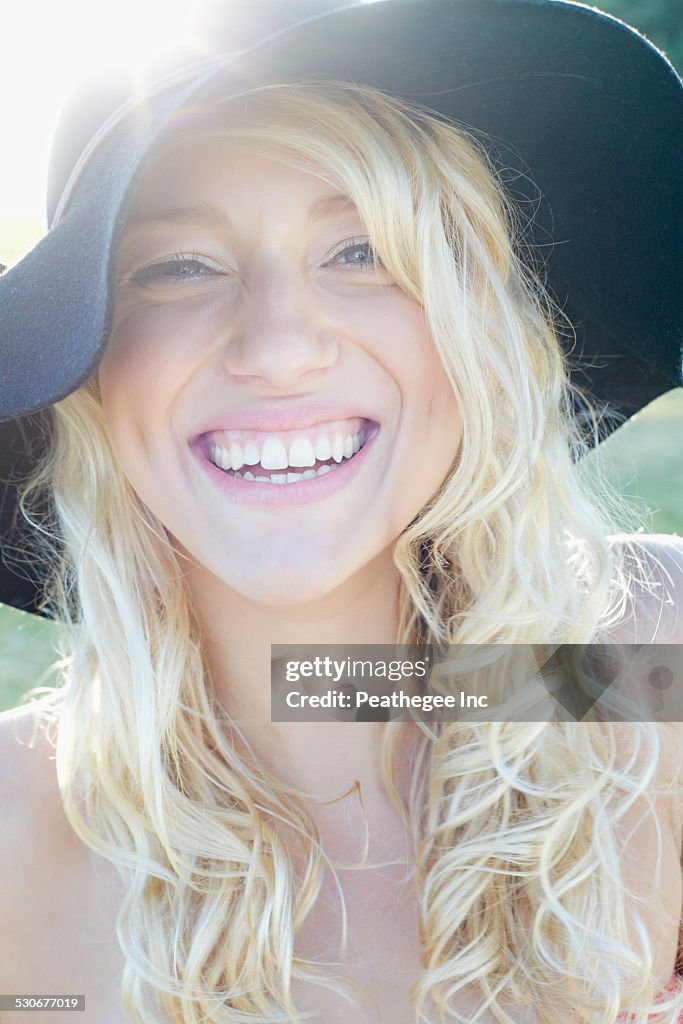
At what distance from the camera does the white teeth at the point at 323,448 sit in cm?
188

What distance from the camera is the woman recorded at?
182 cm

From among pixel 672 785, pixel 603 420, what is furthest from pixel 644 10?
pixel 672 785

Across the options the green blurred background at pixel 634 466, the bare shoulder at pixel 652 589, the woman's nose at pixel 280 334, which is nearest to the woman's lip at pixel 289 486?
the woman's nose at pixel 280 334

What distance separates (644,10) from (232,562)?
868cm

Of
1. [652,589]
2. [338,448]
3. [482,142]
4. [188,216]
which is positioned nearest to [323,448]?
[338,448]

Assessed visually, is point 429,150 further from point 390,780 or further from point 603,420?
point 390,780

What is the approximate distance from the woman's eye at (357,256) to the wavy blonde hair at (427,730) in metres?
0.04

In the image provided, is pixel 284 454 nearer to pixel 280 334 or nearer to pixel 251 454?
pixel 251 454

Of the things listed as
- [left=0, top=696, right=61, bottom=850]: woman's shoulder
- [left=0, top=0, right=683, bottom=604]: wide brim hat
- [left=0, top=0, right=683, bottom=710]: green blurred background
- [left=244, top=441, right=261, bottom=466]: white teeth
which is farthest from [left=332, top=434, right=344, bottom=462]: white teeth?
[left=0, top=696, right=61, bottom=850]: woman's shoulder

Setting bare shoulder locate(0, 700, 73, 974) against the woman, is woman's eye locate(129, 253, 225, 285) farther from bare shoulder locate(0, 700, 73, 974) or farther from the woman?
bare shoulder locate(0, 700, 73, 974)

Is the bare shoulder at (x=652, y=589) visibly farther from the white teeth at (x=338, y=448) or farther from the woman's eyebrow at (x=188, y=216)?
the woman's eyebrow at (x=188, y=216)

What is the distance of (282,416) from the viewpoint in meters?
1.86

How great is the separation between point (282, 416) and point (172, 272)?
0.31 meters

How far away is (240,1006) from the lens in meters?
1.92
